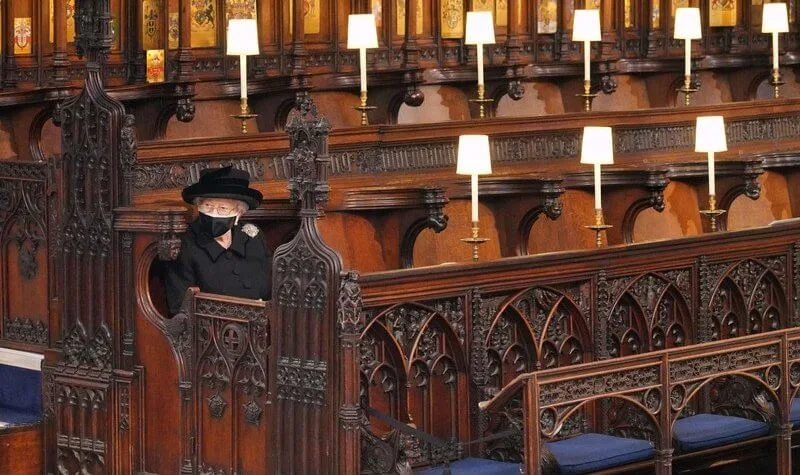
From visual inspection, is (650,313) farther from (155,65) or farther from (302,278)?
(155,65)

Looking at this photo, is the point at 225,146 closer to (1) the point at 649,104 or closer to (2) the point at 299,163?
(2) the point at 299,163

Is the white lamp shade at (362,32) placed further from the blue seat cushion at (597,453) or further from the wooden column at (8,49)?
the blue seat cushion at (597,453)

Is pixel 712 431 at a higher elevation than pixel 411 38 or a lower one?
lower

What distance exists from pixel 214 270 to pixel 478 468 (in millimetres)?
1492

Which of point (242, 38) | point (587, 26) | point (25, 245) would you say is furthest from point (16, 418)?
point (587, 26)

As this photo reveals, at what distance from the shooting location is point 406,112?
13.1 meters

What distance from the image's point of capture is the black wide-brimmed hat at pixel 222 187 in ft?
27.1

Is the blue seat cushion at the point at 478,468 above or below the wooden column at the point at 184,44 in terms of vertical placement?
below

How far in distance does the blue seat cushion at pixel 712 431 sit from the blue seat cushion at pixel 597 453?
0.88 feet

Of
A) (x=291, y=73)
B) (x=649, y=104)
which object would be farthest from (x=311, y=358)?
(x=649, y=104)

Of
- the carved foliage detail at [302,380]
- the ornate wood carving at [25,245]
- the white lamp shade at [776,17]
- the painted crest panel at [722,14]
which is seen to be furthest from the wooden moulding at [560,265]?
the painted crest panel at [722,14]

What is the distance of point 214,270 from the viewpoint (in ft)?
27.1

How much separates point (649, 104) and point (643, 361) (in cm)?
722

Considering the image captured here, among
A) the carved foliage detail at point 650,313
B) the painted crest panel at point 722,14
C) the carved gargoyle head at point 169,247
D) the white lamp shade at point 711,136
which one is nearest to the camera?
the carved gargoyle head at point 169,247
